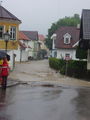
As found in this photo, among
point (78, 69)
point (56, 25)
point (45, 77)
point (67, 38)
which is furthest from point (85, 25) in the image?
point (56, 25)

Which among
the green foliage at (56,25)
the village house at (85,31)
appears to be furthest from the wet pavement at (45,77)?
the green foliage at (56,25)

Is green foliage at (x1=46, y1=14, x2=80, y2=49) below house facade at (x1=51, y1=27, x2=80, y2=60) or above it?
above

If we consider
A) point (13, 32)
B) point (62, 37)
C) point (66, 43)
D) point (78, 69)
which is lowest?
point (78, 69)

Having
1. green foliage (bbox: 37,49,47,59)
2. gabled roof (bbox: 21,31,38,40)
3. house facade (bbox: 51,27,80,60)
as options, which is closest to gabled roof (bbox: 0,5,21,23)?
house facade (bbox: 51,27,80,60)

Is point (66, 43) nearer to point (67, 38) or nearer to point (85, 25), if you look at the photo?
point (67, 38)

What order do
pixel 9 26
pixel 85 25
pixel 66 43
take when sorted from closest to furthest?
pixel 85 25, pixel 9 26, pixel 66 43

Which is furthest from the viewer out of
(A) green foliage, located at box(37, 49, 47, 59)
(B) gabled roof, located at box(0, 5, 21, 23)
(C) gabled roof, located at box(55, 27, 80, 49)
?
(A) green foliage, located at box(37, 49, 47, 59)

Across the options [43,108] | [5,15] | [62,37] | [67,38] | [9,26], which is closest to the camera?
[43,108]

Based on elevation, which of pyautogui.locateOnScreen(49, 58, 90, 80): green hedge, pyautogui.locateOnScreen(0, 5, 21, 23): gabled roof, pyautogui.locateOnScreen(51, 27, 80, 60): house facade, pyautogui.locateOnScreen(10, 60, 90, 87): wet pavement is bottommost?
pyautogui.locateOnScreen(10, 60, 90, 87): wet pavement

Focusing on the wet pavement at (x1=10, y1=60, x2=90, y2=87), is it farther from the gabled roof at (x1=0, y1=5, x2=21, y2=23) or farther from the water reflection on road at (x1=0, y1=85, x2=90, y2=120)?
the water reflection on road at (x1=0, y1=85, x2=90, y2=120)

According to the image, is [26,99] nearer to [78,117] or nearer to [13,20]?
[78,117]

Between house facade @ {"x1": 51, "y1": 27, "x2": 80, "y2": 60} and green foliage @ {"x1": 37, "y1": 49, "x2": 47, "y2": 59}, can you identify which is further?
green foliage @ {"x1": 37, "y1": 49, "x2": 47, "y2": 59}

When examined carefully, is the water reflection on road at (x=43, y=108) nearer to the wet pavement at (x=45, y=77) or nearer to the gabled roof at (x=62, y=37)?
the wet pavement at (x=45, y=77)

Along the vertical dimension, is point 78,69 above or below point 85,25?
below
